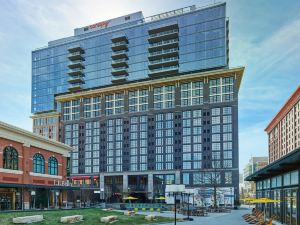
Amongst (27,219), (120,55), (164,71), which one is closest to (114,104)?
(120,55)

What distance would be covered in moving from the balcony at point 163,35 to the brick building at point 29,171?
7026cm

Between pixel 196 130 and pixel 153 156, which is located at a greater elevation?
pixel 196 130

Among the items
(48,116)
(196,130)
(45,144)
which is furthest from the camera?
(48,116)

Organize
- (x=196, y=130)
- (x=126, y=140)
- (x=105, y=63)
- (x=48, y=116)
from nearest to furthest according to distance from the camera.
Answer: (x=196, y=130) < (x=126, y=140) < (x=105, y=63) < (x=48, y=116)

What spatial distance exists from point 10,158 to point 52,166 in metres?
13.5

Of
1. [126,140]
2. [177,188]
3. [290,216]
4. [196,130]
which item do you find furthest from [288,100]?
[177,188]

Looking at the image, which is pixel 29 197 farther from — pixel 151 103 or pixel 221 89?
pixel 221 89

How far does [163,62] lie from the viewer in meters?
125

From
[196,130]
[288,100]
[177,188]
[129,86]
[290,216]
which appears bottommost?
[290,216]

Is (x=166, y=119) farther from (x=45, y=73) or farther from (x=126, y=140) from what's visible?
(x=45, y=73)

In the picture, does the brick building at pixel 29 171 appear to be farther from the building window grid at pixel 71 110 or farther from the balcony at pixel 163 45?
the building window grid at pixel 71 110

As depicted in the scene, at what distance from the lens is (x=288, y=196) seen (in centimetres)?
3603

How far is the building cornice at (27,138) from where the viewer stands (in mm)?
49959

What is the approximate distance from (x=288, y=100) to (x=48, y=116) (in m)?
96.5
